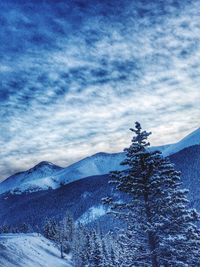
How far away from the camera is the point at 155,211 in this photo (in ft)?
62.1

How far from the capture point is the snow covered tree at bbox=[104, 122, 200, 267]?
1842 cm

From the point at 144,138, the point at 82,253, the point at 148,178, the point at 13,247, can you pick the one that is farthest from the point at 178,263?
the point at 82,253

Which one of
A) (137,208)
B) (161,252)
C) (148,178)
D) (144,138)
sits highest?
(144,138)

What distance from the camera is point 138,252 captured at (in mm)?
19562

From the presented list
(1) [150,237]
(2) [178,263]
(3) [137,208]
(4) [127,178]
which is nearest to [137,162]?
(4) [127,178]

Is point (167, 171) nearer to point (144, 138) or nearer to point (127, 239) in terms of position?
point (144, 138)

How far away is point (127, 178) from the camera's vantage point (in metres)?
19.1

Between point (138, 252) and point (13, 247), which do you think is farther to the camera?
point (13, 247)

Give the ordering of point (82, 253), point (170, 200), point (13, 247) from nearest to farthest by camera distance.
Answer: point (170, 200)
point (13, 247)
point (82, 253)

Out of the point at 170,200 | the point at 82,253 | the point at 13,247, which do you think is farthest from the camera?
the point at 82,253

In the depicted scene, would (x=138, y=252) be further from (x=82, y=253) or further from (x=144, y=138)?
(x=82, y=253)

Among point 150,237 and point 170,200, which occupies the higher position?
point 170,200

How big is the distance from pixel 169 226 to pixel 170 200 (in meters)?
1.30

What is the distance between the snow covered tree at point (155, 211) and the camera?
1842 centimetres
